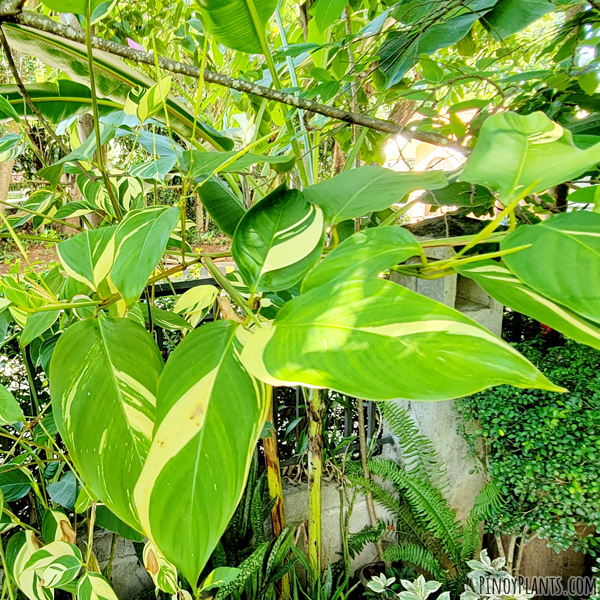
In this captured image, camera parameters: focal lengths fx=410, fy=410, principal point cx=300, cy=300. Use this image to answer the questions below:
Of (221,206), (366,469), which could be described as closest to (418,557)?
(366,469)

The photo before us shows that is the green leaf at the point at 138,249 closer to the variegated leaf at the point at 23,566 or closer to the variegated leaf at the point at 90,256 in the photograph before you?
the variegated leaf at the point at 90,256

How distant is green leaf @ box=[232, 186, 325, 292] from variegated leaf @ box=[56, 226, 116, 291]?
92 mm

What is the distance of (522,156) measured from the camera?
0.25 m

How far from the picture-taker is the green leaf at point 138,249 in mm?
247

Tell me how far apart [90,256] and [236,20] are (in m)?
0.34

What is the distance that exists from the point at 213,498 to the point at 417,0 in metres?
0.70

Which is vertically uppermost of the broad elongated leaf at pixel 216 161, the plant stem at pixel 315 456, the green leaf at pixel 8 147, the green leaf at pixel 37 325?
the green leaf at pixel 8 147

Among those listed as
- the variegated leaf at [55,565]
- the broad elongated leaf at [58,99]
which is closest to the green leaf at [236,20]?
the broad elongated leaf at [58,99]

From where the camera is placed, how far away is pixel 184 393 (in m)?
0.23

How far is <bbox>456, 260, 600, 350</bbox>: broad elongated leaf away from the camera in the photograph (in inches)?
9.5

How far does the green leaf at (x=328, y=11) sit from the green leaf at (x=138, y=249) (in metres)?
0.44

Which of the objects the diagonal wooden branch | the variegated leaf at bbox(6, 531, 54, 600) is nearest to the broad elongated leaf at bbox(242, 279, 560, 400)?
the diagonal wooden branch

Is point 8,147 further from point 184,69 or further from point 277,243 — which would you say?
point 277,243

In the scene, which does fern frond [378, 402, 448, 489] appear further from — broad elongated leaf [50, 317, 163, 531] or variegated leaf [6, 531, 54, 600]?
broad elongated leaf [50, 317, 163, 531]
